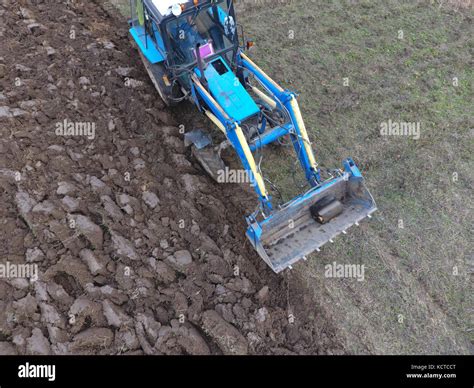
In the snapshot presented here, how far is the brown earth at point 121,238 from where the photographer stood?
198 inches

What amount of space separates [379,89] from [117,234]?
5651 mm

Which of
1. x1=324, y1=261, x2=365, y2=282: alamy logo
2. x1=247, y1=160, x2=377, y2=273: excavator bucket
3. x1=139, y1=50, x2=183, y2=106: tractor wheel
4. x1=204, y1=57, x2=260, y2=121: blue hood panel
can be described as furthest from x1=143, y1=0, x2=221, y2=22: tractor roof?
x1=324, y1=261, x2=365, y2=282: alamy logo

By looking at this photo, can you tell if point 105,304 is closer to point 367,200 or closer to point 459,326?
point 367,200

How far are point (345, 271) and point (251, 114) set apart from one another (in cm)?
252

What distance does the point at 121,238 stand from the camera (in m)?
5.72

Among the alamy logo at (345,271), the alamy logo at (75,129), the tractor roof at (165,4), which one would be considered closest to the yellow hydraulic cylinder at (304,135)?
the alamy logo at (345,271)

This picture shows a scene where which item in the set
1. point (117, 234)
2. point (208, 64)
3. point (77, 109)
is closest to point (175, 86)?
point (208, 64)

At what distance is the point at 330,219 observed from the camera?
538cm
